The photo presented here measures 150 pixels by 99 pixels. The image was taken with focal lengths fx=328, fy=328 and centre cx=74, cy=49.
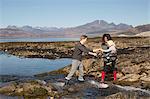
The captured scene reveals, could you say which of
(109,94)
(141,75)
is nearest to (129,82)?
(141,75)

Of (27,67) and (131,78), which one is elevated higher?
(131,78)

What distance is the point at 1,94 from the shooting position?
1712 centimetres

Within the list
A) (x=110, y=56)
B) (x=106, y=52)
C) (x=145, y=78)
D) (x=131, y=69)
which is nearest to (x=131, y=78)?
(x=145, y=78)

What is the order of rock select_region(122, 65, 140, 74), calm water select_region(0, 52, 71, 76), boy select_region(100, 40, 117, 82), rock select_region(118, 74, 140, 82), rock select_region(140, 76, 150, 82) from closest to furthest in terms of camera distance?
boy select_region(100, 40, 117, 82) → rock select_region(140, 76, 150, 82) → rock select_region(118, 74, 140, 82) → rock select_region(122, 65, 140, 74) → calm water select_region(0, 52, 71, 76)

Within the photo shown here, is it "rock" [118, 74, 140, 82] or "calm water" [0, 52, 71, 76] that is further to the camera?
"calm water" [0, 52, 71, 76]

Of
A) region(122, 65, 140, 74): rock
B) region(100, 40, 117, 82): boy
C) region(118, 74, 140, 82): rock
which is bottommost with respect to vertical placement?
region(118, 74, 140, 82): rock

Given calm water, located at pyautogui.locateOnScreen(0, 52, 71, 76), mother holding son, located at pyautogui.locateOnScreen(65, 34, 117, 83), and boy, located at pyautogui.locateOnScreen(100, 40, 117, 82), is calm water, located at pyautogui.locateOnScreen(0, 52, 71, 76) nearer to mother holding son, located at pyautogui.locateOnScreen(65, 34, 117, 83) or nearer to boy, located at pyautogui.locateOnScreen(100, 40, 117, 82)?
mother holding son, located at pyautogui.locateOnScreen(65, 34, 117, 83)

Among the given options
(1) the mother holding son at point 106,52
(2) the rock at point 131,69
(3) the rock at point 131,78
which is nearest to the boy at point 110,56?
(1) the mother holding son at point 106,52

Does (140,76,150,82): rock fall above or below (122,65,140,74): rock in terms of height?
below

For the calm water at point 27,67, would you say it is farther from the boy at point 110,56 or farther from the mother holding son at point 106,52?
the boy at point 110,56

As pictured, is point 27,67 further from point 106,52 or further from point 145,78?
point 106,52

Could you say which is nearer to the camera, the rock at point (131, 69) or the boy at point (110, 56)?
the boy at point (110, 56)

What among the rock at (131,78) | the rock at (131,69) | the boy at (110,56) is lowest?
the rock at (131,78)

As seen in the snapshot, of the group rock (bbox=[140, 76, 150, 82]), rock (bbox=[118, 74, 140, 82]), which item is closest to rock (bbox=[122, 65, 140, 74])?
rock (bbox=[118, 74, 140, 82])
